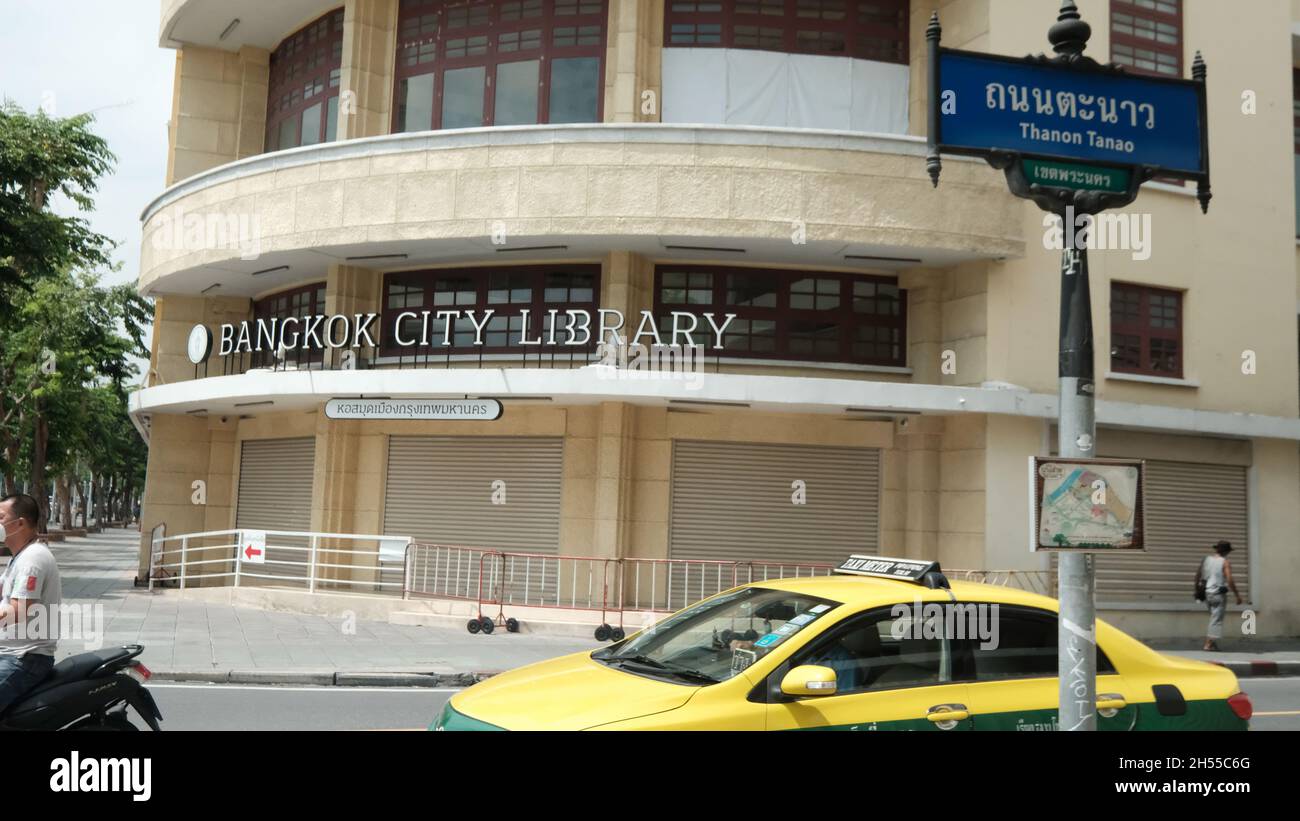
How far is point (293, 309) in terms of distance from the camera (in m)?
21.8

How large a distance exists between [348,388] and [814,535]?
26.2ft

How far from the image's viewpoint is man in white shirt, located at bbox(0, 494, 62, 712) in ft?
20.3

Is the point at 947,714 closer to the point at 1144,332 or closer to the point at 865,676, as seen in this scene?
the point at 865,676

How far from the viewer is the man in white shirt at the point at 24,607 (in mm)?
6180

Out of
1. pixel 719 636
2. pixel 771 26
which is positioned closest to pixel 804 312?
pixel 771 26

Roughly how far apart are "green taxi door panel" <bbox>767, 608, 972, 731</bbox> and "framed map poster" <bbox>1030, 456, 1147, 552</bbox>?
91 centimetres

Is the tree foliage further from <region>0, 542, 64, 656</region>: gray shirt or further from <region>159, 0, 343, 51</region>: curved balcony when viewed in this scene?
<region>0, 542, 64, 656</region>: gray shirt

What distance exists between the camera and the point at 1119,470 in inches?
215

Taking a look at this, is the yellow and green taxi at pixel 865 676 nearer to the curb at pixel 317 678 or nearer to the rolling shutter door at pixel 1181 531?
the curb at pixel 317 678

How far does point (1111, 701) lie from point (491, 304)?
47.4 ft

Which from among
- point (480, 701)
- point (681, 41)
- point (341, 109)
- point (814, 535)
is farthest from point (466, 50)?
point (480, 701)

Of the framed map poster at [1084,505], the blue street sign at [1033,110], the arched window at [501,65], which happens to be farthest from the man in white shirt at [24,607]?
the arched window at [501,65]

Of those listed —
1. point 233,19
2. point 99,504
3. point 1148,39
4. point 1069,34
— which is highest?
point 233,19
